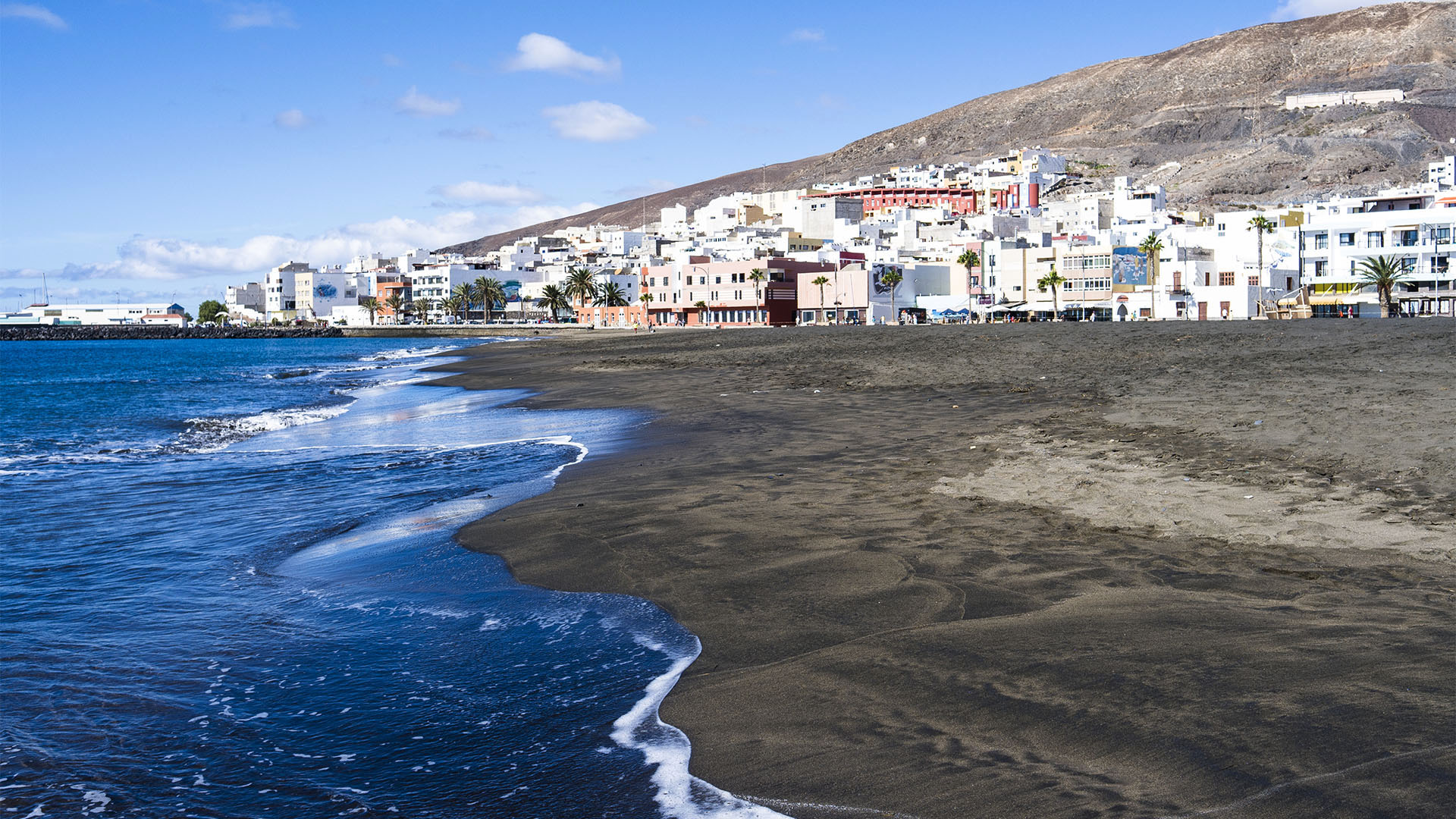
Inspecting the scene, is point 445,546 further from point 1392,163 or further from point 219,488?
point 1392,163

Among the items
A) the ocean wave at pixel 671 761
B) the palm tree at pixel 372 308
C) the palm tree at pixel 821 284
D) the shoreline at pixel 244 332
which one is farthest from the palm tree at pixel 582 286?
the ocean wave at pixel 671 761

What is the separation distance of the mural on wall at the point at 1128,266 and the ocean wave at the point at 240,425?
238 ft

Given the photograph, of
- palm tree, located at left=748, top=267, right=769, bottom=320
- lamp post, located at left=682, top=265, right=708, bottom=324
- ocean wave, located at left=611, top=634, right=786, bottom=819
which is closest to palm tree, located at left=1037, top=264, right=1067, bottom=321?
palm tree, located at left=748, top=267, right=769, bottom=320

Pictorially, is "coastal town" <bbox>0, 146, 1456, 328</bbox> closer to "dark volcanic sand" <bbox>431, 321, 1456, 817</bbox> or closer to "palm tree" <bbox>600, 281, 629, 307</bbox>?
"palm tree" <bbox>600, 281, 629, 307</bbox>

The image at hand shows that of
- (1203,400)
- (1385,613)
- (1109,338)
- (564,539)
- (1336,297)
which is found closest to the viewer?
(1385,613)

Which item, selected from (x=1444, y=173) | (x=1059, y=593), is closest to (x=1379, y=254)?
(x=1444, y=173)

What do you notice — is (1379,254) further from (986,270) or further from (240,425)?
(240,425)

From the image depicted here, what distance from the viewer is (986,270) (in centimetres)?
10494

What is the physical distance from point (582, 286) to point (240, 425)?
118 m

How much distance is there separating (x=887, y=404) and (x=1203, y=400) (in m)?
6.23

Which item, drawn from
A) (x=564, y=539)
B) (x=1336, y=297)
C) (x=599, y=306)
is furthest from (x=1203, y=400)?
(x=599, y=306)

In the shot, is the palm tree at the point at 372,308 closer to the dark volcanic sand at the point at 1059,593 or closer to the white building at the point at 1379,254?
the white building at the point at 1379,254

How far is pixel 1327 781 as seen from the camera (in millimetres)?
4750

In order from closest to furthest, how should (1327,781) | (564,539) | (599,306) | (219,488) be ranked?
(1327,781)
(564,539)
(219,488)
(599,306)
